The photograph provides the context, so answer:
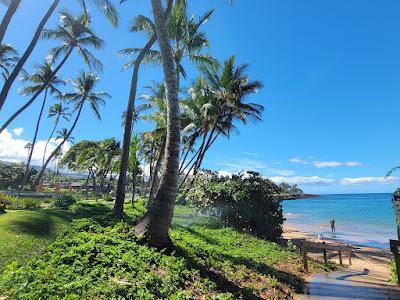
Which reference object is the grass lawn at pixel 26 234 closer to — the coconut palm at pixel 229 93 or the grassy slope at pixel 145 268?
the grassy slope at pixel 145 268

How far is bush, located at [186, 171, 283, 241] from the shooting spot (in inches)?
717

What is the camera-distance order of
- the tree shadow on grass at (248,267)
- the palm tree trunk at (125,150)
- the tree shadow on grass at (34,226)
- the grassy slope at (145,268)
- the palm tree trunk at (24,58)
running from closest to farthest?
the grassy slope at (145,268) < the tree shadow on grass at (248,267) < the tree shadow on grass at (34,226) < the palm tree trunk at (125,150) < the palm tree trunk at (24,58)

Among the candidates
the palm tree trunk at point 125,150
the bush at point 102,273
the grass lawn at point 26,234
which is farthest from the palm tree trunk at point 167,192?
the palm tree trunk at point 125,150

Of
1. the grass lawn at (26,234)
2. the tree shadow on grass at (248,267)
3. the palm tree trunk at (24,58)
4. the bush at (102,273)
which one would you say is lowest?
the tree shadow on grass at (248,267)

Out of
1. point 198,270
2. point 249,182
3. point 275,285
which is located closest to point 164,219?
point 198,270

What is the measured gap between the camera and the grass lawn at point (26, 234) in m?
7.11

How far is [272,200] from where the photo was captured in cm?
1920

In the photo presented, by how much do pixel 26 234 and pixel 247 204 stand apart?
40.2 feet

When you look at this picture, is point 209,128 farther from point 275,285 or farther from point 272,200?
point 275,285

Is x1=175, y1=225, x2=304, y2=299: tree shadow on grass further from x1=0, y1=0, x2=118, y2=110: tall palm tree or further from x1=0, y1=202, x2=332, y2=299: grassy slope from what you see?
x1=0, y1=0, x2=118, y2=110: tall palm tree

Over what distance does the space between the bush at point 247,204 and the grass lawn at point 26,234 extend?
32.6 feet

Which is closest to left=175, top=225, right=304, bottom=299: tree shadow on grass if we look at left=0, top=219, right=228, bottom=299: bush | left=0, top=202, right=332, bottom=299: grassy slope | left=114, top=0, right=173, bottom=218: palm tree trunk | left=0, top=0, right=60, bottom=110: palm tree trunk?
left=0, top=202, right=332, bottom=299: grassy slope

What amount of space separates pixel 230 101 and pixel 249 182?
359 inches

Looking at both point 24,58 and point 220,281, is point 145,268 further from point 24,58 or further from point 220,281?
A: point 24,58
